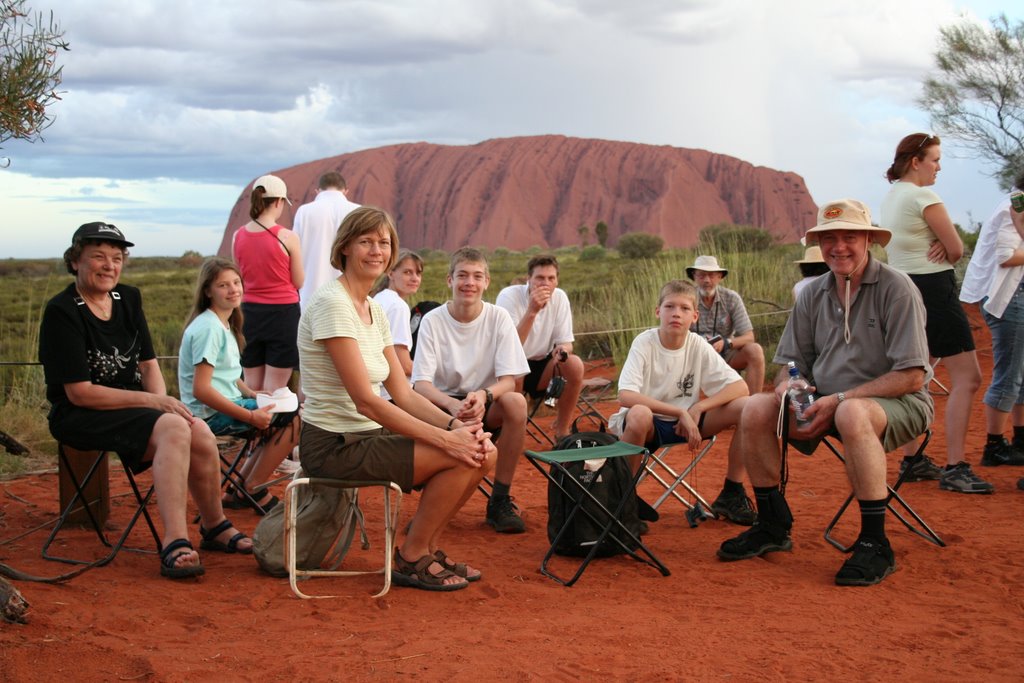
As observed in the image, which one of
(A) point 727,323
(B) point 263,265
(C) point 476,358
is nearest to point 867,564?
(C) point 476,358

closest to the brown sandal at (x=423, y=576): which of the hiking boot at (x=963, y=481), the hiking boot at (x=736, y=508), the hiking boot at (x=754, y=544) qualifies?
the hiking boot at (x=754, y=544)

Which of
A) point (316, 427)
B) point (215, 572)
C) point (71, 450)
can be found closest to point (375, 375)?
point (316, 427)

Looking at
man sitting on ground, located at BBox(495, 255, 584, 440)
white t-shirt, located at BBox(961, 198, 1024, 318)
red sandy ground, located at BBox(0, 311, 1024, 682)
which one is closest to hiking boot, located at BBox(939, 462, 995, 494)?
red sandy ground, located at BBox(0, 311, 1024, 682)

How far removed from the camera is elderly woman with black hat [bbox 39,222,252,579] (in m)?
4.13

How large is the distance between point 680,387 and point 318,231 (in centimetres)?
298

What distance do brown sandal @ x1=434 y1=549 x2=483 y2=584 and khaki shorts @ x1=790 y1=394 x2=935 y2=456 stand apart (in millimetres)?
1606

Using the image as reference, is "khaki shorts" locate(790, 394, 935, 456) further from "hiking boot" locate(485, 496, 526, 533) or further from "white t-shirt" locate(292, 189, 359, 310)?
"white t-shirt" locate(292, 189, 359, 310)

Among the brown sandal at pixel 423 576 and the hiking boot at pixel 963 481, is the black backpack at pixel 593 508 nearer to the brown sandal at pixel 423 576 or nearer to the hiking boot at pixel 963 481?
the brown sandal at pixel 423 576

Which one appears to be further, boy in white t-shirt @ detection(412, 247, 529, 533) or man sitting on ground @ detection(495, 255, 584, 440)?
man sitting on ground @ detection(495, 255, 584, 440)

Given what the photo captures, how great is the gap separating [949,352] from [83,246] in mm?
4389

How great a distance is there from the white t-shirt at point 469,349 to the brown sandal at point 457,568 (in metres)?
1.28

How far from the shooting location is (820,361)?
179 inches

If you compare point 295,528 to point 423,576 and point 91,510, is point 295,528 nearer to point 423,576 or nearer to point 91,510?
point 423,576

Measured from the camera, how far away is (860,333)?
4.39 meters
